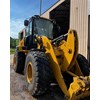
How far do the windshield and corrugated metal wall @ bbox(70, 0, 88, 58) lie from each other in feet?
3.60

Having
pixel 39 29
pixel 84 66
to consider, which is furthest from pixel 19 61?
pixel 84 66

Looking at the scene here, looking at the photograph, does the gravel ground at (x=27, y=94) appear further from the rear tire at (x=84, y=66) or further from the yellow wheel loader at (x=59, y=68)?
the rear tire at (x=84, y=66)

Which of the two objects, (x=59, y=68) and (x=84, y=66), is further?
(x=84, y=66)

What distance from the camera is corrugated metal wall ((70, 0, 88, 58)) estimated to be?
4328 mm

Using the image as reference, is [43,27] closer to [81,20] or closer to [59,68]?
[59,68]

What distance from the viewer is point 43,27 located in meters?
3.34

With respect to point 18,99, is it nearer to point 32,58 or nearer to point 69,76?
point 32,58

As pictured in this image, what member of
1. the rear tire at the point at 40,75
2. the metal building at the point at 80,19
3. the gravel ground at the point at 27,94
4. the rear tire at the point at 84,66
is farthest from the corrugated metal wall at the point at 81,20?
the rear tire at the point at 40,75

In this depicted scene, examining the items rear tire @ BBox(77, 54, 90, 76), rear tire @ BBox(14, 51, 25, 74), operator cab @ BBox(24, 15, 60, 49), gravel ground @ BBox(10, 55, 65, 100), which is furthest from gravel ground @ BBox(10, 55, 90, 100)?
rear tire @ BBox(14, 51, 25, 74)

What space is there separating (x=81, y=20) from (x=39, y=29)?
154 cm
